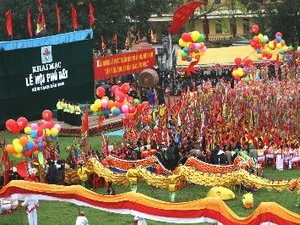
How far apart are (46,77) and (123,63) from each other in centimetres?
825

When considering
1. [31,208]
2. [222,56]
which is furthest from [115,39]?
[31,208]

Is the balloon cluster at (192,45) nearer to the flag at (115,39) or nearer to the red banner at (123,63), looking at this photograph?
the red banner at (123,63)

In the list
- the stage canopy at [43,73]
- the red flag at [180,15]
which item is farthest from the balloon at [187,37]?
the stage canopy at [43,73]

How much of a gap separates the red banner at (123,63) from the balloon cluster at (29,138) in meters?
12.8

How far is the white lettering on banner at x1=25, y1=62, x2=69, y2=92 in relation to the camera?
26078mm

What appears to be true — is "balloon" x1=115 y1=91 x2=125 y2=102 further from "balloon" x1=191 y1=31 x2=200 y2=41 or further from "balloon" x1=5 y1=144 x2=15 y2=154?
"balloon" x1=191 y1=31 x2=200 y2=41

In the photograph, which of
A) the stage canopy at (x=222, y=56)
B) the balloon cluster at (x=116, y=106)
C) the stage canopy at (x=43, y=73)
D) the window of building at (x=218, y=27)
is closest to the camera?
the balloon cluster at (x=116, y=106)

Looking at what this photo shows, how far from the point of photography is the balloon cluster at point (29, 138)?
18.9 meters

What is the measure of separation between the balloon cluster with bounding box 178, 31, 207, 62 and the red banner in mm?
4008

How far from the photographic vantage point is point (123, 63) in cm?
3444

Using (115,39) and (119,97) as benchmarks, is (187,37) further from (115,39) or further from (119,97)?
(115,39)

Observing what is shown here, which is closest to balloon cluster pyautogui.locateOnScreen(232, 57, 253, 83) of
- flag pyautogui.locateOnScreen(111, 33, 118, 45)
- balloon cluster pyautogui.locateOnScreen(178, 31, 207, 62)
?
balloon cluster pyautogui.locateOnScreen(178, 31, 207, 62)

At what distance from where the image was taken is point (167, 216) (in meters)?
14.6

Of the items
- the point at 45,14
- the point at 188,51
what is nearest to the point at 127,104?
the point at 188,51
